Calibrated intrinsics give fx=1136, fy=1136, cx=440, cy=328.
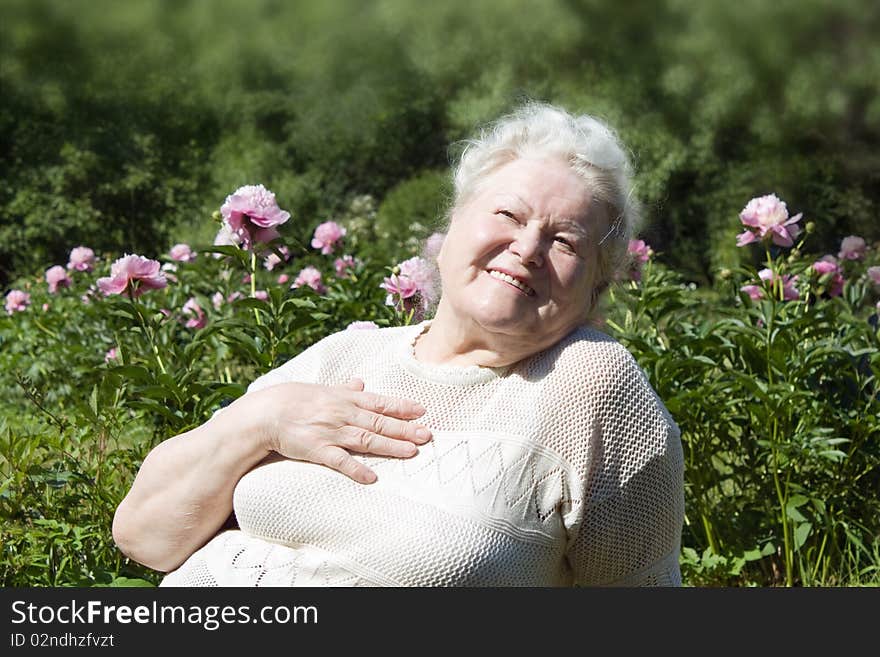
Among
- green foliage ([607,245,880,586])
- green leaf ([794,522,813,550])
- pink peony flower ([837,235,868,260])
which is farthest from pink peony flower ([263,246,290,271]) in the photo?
pink peony flower ([837,235,868,260])

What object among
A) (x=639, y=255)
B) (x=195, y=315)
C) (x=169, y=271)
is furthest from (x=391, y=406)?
(x=169, y=271)

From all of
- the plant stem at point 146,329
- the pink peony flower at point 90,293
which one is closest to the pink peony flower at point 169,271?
the pink peony flower at point 90,293

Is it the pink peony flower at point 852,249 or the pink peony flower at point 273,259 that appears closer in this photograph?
the pink peony flower at point 273,259

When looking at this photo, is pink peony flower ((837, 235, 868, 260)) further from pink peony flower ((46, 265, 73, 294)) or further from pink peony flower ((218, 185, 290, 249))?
pink peony flower ((46, 265, 73, 294))

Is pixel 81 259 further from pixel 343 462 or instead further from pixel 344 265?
pixel 343 462

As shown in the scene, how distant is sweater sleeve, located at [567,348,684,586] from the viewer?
153 centimetres

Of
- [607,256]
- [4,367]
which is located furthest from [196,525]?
[4,367]

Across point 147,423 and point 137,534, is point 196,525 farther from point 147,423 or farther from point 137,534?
point 147,423

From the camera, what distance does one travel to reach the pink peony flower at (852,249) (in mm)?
3355

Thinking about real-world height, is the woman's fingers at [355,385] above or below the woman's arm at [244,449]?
above

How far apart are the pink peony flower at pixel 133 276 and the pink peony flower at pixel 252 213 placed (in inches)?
7.9

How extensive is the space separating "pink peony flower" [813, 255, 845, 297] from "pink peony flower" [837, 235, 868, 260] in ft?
0.86

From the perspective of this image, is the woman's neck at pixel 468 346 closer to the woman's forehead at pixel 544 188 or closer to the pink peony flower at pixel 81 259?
the woman's forehead at pixel 544 188

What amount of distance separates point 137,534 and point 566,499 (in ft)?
2.18
